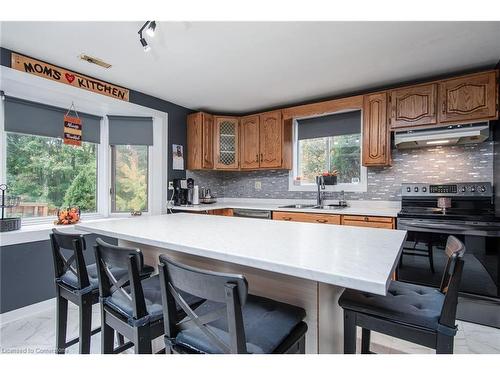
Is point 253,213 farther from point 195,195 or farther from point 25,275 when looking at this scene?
point 25,275


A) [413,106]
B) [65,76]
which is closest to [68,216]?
[65,76]

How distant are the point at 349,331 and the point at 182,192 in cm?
317

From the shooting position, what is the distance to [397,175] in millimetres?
3191

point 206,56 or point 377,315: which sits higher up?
Answer: point 206,56

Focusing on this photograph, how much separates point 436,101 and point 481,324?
2090mm

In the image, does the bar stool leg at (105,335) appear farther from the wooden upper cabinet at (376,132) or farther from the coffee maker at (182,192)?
the wooden upper cabinet at (376,132)

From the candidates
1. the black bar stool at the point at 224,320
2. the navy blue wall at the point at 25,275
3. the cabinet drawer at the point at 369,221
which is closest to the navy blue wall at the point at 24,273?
the navy blue wall at the point at 25,275

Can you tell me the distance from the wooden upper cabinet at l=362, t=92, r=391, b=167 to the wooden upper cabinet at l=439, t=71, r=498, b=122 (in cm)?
52

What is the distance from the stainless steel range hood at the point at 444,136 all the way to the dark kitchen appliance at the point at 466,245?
1.52 ft

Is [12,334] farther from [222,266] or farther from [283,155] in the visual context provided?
[283,155]

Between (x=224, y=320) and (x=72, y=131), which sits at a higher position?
(x=72, y=131)

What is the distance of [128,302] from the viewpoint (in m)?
1.21

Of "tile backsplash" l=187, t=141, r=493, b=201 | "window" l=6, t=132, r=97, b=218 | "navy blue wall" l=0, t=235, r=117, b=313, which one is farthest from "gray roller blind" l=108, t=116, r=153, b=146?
"navy blue wall" l=0, t=235, r=117, b=313

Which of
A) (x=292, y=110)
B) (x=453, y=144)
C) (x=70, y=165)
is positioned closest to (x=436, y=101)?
(x=453, y=144)
